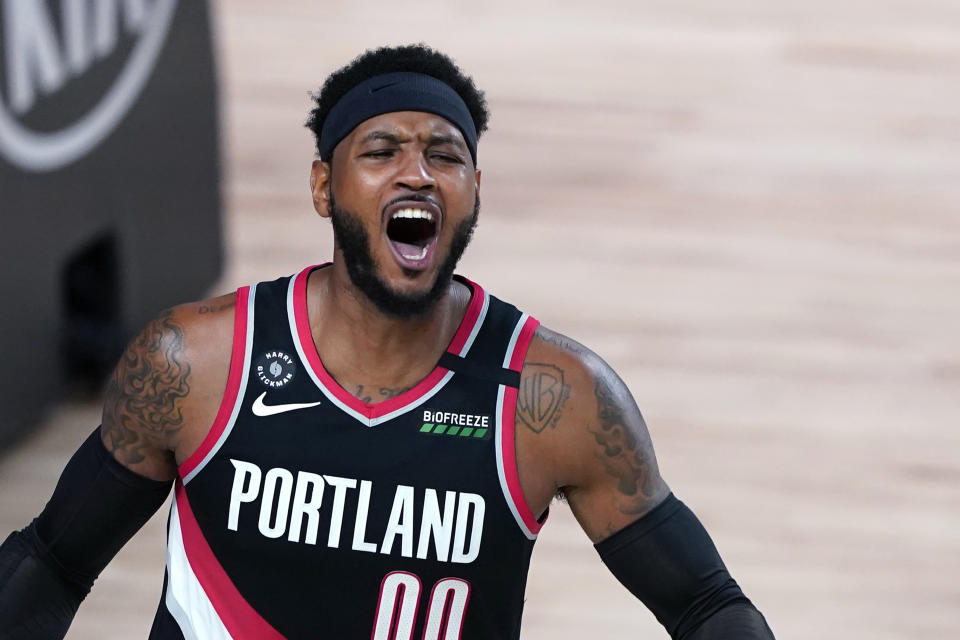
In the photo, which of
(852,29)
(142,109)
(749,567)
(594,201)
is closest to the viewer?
(749,567)

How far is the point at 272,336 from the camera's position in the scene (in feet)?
7.66

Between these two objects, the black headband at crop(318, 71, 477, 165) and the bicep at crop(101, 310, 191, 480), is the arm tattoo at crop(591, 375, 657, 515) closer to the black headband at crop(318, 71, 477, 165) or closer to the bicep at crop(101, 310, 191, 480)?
the black headband at crop(318, 71, 477, 165)

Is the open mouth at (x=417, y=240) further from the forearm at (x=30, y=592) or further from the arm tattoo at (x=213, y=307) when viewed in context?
the forearm at (x=30, y=592)

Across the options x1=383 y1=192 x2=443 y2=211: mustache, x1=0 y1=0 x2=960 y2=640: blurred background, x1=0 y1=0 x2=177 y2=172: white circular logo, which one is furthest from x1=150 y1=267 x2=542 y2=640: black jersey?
x1=0 y1=0 x2=177 y2=172: white circular logo

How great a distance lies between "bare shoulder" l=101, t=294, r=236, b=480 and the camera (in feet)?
7.51

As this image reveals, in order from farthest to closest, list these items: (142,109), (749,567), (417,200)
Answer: (142,109), (749,567), (417,200)

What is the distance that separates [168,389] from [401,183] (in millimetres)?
436

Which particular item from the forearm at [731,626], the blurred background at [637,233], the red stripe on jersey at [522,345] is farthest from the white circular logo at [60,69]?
the forearm at [731,626]

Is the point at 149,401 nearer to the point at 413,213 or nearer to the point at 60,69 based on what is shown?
the point at 413,213

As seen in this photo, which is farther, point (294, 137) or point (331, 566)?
point (294, 137)

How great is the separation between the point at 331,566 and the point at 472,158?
0.59 m

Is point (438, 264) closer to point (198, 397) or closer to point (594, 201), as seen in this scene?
point (198, 397)

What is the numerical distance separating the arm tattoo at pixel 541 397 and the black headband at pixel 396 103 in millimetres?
307

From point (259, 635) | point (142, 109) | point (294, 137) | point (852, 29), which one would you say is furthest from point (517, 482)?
point (852, 29)
